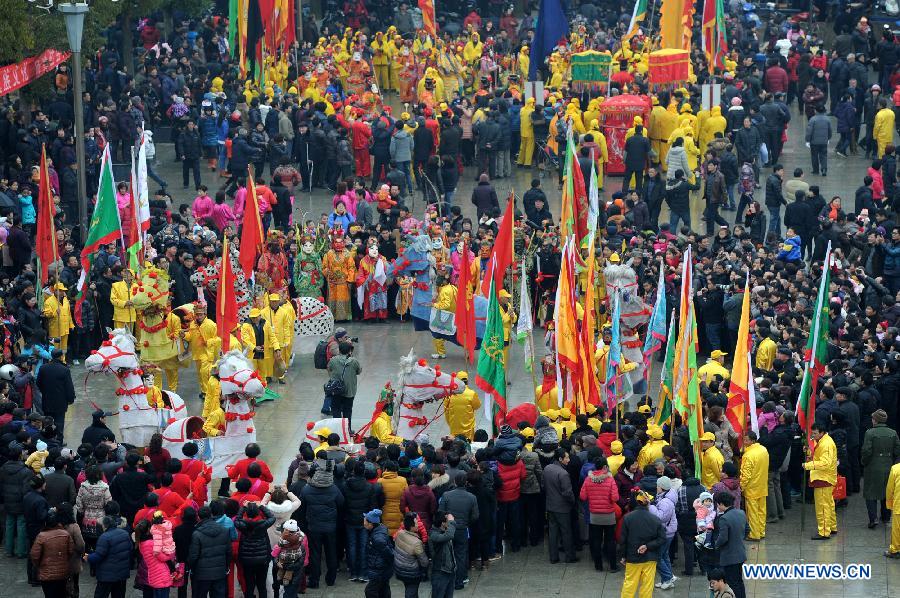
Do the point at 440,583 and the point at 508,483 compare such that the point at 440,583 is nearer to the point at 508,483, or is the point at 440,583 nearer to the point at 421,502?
the point at 421,502

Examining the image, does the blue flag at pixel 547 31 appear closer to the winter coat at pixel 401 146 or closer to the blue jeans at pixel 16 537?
the winter coat at pixel 401 146

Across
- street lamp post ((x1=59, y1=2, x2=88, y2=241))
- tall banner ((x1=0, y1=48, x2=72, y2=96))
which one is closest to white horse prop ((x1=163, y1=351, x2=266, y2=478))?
street lamp post ((x1=59, y1=2, x2=88, y2=241))

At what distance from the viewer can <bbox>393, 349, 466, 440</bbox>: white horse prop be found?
21.6m

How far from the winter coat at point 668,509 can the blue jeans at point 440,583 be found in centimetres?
217

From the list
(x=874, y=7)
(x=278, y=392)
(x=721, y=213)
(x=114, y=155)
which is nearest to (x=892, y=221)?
(x=721, y=213)

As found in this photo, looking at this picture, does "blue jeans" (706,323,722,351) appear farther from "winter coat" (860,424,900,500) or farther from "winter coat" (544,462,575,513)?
"winter coat" (544,462,575,513)

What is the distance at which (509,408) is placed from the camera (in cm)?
2434

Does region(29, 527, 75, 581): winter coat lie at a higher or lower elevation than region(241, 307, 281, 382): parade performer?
lower

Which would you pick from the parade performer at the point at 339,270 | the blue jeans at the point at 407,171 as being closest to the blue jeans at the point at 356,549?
the parade performer at the point at 339,270

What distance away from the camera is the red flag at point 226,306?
24.0 metres

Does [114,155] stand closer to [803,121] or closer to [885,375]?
[803,121]

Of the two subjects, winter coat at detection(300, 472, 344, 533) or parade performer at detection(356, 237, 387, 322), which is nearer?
winter coat at detection(300, 472, 344, 533)

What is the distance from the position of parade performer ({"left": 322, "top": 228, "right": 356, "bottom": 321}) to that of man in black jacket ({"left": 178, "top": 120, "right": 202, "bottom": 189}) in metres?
7.21

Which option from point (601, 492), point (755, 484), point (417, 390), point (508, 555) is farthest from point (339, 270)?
point (755, 484)
